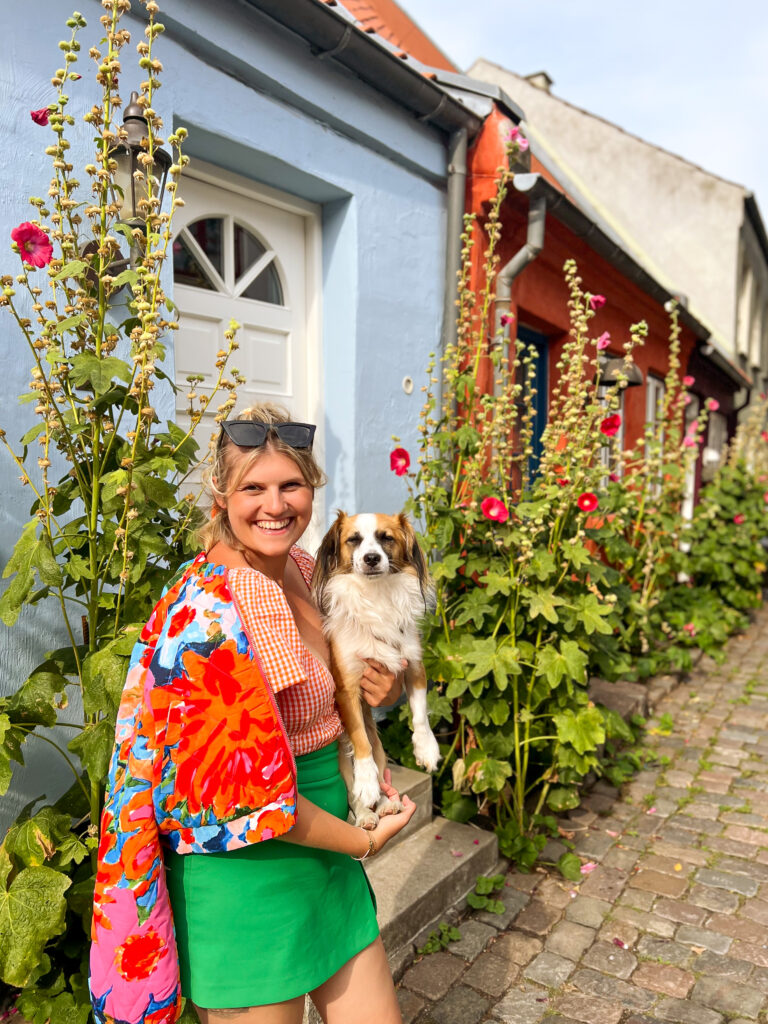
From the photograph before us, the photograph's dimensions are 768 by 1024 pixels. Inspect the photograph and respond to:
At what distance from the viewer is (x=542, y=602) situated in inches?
136

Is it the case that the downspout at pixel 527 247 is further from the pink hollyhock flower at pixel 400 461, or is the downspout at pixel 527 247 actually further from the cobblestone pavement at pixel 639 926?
the cobblestone pavement at pixel 639 926

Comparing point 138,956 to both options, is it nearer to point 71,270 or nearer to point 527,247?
point 71,270

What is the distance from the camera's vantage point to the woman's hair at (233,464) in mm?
1561

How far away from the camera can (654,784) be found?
471 cm

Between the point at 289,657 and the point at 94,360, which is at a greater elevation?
the point at 94,360

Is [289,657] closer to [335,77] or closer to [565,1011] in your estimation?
[565,1011]

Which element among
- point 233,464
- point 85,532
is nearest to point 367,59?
point 85,532

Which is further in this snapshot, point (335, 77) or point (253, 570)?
point (335, 77)

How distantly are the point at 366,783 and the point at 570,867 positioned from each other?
2243 millimetres

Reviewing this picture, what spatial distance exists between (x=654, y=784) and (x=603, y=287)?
5.49m

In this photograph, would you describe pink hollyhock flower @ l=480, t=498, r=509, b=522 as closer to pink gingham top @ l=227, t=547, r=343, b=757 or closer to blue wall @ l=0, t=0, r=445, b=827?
blue wall @ l=0, t=0, r=445, b=827

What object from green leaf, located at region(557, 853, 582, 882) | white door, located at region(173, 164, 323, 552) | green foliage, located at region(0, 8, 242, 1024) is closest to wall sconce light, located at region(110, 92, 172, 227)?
green foliage, located at region(0, 8, 242, 1024)

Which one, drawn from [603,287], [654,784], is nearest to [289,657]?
[654,784]

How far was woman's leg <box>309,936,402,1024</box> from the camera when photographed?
5.38 feet
